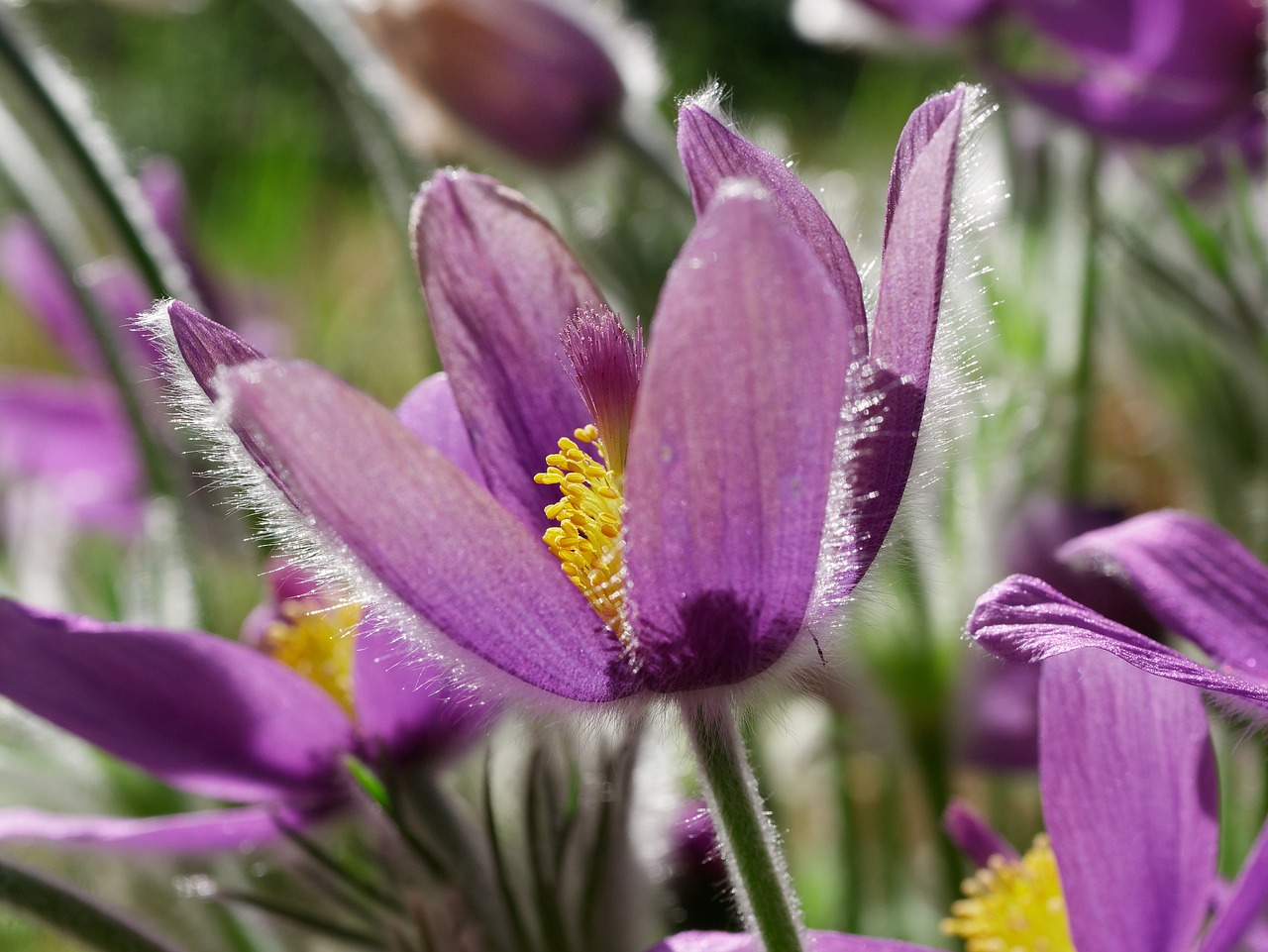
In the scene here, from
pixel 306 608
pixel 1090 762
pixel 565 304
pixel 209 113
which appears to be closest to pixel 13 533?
pixel 306 608

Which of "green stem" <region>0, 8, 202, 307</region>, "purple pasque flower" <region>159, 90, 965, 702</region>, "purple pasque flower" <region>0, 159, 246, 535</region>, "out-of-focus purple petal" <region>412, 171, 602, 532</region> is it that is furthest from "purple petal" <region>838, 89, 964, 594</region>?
"purple pasque flower" <region>0, 159, 246, 535</region>

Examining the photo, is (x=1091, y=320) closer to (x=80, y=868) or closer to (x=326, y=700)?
(x=326, y=700)

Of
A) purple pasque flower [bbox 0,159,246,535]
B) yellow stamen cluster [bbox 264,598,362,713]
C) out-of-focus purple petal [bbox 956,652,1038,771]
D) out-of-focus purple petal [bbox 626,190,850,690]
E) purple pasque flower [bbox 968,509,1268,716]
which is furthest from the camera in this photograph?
purple pasque flower [bbox 0,159,246,535]

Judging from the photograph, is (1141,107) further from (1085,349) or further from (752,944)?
(752,944)

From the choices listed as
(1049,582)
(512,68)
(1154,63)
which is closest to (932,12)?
→ (1154,63)

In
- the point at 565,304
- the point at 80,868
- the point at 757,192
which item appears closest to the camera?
the point at 757,192

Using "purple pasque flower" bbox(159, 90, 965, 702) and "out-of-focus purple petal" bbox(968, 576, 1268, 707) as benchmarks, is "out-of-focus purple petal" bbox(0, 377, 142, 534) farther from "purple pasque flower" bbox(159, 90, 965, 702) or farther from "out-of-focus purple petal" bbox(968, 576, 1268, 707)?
"out-of-focus purple petal" bbox(968, 576, 1268, 707)

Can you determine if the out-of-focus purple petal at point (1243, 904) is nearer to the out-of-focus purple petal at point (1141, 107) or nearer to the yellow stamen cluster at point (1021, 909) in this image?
the yellow stamen cluster at point (1021, 909)
